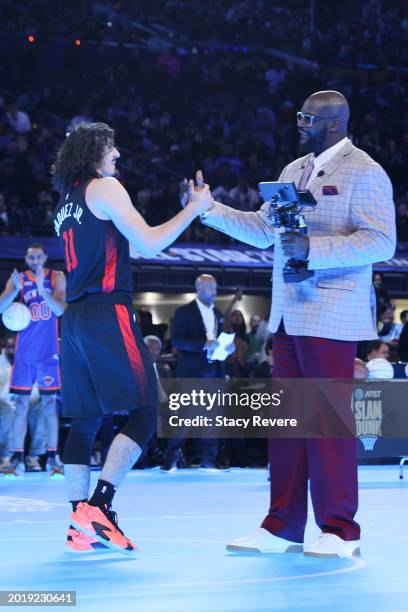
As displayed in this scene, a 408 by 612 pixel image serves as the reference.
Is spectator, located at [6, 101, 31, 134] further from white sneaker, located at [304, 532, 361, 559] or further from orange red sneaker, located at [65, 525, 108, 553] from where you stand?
white sneaker, located at [304, 532, 361, 559]

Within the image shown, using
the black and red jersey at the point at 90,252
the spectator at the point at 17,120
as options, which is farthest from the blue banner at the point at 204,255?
the black and red jersey at the point at 90,252

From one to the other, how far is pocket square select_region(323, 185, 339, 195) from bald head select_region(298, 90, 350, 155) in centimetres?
18

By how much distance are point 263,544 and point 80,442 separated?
2.85 ft

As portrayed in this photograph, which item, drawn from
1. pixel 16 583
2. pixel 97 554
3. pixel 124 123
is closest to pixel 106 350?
pixel 97 554

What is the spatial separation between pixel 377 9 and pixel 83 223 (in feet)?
61.0

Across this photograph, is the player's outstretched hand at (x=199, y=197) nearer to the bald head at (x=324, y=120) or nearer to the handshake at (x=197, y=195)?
the handshake at (x=197, y=195)

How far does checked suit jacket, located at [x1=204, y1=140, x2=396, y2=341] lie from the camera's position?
4.00 m

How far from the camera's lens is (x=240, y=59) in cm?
1962

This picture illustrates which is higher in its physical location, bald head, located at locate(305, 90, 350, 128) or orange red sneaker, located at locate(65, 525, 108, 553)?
bald head, located at locate(305, 90, 350, 128)

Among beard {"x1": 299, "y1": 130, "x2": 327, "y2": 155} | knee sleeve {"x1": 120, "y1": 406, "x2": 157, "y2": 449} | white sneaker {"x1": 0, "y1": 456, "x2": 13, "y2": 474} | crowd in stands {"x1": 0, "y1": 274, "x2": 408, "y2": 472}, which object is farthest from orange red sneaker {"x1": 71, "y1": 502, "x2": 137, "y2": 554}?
crowd in stands {"x1": 0, "y1": 274, "x2": 408, "y2": 472}

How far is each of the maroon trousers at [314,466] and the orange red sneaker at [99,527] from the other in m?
0.63

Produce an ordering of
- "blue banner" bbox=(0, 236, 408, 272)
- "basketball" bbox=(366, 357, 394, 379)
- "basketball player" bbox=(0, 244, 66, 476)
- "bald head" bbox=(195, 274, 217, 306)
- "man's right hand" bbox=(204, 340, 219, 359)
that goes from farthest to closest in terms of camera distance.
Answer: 1. "blue banner" bbox=(0, 236, 408, 272)
2. "bald head" bbox=(195, 274, 217, 306)
3. "man's right hand" bbox=(204, 340, 219, 359)
4. "basketball" bbox=(366, 357, 394, 379)
5. "basketball player" bbox=(0, 244, 66, 476)

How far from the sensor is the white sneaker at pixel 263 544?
4.06 metres

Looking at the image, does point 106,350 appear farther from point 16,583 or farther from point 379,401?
point 379,401
